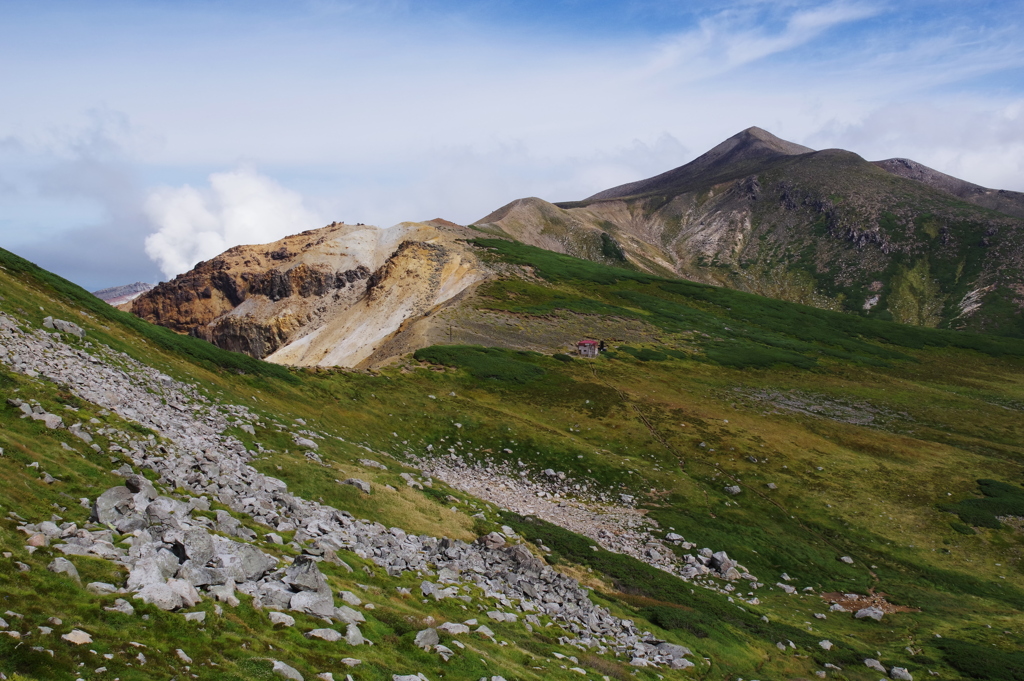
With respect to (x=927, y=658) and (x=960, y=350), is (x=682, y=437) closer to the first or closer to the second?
(x=927, y=658)

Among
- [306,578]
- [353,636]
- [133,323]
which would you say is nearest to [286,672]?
[353,636]

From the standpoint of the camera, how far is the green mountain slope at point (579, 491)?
52.2 feet

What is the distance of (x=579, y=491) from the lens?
5084 centimetres

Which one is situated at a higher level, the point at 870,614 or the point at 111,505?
the point at 111,505

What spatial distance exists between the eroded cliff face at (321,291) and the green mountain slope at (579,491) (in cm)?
1862

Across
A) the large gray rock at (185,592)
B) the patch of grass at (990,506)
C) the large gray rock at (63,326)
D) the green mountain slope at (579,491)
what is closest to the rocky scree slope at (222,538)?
the large gray rock at (185,592)

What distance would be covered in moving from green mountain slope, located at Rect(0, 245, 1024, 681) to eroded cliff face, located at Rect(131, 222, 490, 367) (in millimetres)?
18619

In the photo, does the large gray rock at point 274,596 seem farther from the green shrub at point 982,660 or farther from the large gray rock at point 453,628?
the green shrub at point 982,660

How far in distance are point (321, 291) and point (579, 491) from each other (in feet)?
318

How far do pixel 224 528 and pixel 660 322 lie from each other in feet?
343

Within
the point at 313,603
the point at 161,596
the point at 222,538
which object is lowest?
the point at 313,603

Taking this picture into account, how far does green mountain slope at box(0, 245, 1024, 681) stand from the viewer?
1591 centimetres

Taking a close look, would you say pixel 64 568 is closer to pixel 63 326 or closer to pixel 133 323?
pixel 63 326

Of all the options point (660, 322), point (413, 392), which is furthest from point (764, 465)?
point (660, 322)
